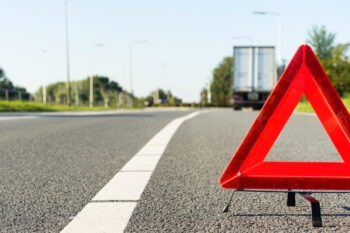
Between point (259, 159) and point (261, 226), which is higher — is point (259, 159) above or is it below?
above

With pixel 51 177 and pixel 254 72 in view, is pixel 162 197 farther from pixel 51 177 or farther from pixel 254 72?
pixel 254 72

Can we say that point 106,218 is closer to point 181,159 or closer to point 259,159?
point 259,159

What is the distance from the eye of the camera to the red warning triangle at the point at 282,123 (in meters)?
3.11

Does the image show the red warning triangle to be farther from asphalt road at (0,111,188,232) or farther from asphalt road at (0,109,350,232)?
asphalt road at (0,111,188,232)

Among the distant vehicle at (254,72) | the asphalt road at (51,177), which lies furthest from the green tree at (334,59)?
the asphalt road at (51,177)

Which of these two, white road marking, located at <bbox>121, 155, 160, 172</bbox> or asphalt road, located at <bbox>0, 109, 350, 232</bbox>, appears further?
white road marking, located at <bbox>121, 155, 160, 172</bbox>

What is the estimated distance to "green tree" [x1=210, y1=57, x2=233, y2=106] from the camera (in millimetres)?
103875

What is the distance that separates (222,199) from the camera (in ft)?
12.2

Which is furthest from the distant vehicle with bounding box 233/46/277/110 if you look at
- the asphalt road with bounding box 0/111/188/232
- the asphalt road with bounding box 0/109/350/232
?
the asphalt road with bounding box 0/109/350/232

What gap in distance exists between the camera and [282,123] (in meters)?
3.25

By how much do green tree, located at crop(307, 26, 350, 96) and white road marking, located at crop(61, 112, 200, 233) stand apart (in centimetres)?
5654

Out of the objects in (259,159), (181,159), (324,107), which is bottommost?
(181,159)

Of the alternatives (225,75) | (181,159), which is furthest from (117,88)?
(181,159)

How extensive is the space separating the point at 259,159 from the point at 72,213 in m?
1.30
